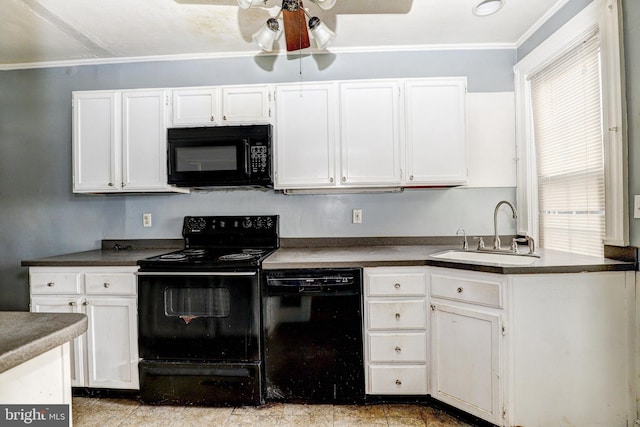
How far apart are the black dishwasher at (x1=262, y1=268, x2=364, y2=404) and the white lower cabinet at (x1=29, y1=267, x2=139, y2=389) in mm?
908

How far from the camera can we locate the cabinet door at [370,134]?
2357 millimetres

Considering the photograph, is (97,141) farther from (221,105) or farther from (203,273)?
(203,273)

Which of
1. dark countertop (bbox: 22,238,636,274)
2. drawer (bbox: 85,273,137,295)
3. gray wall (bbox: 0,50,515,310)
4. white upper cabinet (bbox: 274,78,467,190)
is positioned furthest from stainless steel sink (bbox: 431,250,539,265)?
drawer (bbox: 85,273,137,295)

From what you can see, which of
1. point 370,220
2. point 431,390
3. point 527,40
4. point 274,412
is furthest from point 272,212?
point 527,40

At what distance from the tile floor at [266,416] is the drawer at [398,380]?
107 mm

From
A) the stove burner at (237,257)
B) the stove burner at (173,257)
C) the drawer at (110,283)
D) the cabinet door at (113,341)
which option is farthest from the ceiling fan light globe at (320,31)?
the cabinet door at (113,341)

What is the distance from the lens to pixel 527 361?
1.73 meters

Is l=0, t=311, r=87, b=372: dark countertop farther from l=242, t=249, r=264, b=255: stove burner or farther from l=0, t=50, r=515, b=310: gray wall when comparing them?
l=0, t=50, r=515, b=310: gray wall

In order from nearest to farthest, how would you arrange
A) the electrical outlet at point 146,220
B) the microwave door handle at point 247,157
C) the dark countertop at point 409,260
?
the dark countertop at point 409,260, the microwave door handle at point 247,157, the electrical outlet at point 146,220

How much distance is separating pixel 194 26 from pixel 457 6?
176 cm

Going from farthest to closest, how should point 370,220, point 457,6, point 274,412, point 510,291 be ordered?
point 370,220
point 457,6
point 274,412
point 510,291

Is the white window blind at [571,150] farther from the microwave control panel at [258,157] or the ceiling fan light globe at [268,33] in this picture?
the microwave control panel at [258,157]

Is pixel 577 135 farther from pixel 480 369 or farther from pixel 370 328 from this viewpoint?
pixel 370 328

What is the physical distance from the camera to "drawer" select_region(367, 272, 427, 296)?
2.03 metres
